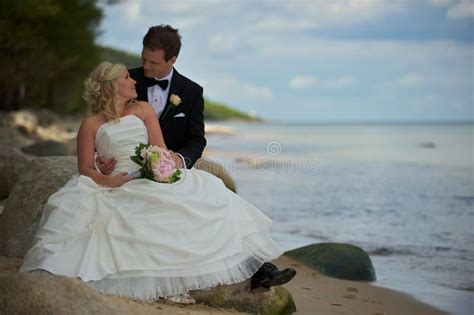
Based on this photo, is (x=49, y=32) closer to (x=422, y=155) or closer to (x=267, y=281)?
(x=422, y=155)

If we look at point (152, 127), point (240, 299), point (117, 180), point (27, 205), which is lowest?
point (240, 299)

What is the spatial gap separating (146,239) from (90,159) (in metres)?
0.90

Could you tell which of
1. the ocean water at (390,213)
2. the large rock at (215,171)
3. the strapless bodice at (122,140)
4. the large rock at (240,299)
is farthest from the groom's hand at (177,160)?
the large rock at (215,171)

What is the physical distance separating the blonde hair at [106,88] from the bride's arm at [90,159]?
0.55 ft

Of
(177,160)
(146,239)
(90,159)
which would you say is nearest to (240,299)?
(146,239)

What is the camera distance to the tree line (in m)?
28.3

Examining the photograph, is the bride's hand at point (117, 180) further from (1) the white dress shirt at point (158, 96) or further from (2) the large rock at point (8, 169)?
(2) the large rock at point (8, 169)

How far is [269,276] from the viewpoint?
5.91 metres

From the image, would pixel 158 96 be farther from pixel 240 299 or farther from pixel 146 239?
pixel 240 299

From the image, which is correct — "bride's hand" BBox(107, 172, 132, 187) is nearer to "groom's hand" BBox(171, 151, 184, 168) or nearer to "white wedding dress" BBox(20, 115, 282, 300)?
A: "white wedding dress" BBox(20, 115, 282, 300)

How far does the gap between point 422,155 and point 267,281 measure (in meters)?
31.9

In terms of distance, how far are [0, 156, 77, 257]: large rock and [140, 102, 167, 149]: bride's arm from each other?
1843 millimetres

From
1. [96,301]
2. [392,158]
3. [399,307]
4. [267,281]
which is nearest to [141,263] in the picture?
[96,301]

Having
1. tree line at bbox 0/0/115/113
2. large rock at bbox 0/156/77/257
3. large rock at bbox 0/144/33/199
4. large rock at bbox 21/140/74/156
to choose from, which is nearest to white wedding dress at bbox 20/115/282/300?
large rock at bbox 0/156/77/257
